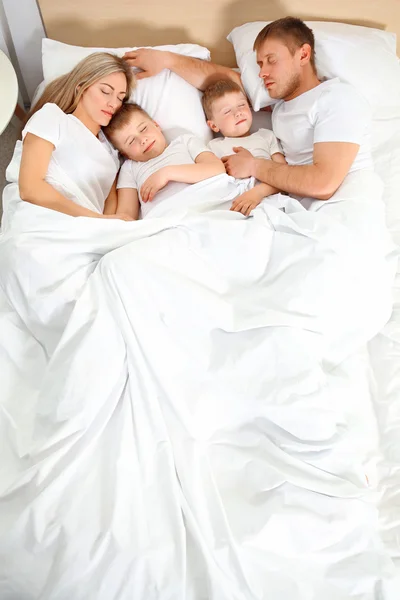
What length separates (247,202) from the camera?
1.53 metres

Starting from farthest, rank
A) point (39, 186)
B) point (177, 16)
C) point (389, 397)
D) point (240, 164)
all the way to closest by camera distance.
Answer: point (177, 16), point (240, 164), point (39, 186), point (389, 397)

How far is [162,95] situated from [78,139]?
15.0 inches

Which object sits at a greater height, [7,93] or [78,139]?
[7,93]

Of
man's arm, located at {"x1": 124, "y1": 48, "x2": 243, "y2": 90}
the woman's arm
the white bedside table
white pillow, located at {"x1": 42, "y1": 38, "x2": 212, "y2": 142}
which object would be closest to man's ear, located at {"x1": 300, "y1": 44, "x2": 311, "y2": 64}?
man's arm, located at {"x1": 124, "y1": 48, "x2": 243, "y2": 90}

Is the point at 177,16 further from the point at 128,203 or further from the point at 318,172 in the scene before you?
the point at 318,172

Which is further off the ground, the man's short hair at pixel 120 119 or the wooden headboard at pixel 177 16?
the wooden headboard at pixel 177 16

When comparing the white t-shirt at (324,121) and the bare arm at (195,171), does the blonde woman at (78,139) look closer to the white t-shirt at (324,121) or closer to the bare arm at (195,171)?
the bare arm at (195,171)

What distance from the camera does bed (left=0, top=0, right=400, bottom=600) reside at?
0.95m

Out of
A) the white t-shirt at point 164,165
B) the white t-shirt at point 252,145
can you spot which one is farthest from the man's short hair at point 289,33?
the white t-shirt at point 164,165

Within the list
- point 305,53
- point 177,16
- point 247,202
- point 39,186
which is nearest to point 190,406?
point 247,202

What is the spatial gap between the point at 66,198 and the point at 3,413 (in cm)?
67

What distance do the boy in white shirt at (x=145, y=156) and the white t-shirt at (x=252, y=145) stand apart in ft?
0.24

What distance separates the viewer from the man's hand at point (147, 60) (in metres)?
1.84

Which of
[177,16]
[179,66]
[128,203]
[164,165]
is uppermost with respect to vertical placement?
[177,16]
